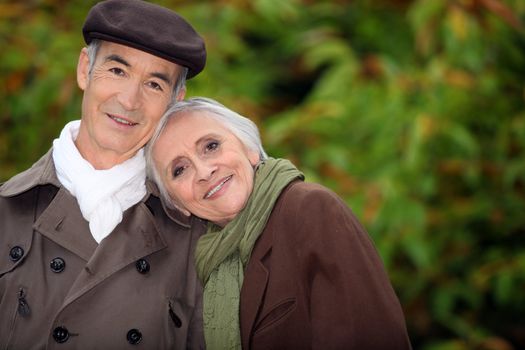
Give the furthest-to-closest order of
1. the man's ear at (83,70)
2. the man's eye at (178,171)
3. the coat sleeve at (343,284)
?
1. the man's ear at (83,70)
2. the man's eye at (178,171)
3. the coat sleeve at (343,284)

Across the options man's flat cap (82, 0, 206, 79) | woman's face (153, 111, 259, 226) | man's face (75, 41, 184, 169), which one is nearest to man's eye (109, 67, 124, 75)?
man's face (75, 41, 184, 169)

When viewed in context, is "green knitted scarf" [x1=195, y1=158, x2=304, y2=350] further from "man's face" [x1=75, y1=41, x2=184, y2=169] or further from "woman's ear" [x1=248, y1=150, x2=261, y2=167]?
"man's face" [x1=75, y1=41, x2=184, y2=169]

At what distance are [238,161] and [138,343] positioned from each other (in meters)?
0.61

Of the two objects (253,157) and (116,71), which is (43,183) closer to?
(116,71)

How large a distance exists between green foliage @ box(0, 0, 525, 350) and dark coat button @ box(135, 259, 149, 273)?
5.64ft

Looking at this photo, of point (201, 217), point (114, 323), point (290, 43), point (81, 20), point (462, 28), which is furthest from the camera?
point (290, 43)

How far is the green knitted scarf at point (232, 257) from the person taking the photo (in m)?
2.23

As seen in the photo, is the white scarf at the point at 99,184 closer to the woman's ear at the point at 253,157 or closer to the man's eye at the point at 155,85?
the man's eye at the point at 155,85

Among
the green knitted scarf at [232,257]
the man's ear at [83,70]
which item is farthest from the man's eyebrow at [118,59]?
the green knitted scarf at [232,257]

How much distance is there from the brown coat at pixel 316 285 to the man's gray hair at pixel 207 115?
0.25 metres

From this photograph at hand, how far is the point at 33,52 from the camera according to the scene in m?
4.02

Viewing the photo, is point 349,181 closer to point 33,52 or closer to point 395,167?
point 395,167

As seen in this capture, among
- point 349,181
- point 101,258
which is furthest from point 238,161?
point 349,181

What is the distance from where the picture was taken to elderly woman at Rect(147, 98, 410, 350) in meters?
2.09
